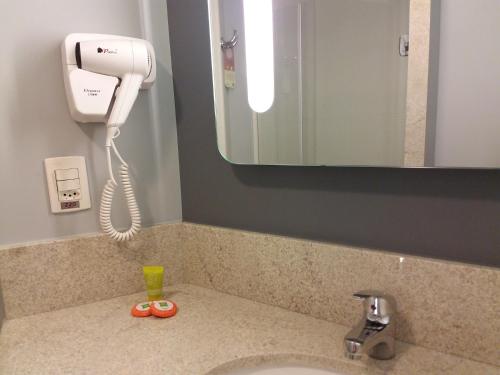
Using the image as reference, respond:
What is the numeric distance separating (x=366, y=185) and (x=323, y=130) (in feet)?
0.49

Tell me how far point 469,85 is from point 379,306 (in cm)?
40

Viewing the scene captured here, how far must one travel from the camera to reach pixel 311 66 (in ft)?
2.58

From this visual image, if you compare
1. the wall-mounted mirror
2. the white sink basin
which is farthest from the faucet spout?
the wall-mounted mirror

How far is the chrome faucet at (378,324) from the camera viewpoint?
1.97 ft

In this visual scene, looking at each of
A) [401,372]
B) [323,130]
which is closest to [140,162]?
[323,130]

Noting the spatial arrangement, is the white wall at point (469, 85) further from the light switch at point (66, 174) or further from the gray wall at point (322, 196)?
the light switch at point (66, 174)

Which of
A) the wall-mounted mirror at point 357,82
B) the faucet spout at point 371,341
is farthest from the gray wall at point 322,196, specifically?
the faucet spout at point 371,341

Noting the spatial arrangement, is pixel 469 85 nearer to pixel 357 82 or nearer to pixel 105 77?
pixel 357 82

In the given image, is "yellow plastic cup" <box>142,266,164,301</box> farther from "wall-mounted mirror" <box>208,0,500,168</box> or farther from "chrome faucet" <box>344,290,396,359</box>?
"chrome faucet" <box>344,290,396,359</box>

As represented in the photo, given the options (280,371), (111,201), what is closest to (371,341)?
(280,371)

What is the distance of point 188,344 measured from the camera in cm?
70

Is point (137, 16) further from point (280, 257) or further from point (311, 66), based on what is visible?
point (280, 257)

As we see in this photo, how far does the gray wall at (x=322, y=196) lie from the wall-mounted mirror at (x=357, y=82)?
0.03m

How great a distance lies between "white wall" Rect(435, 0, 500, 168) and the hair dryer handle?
611 mm
